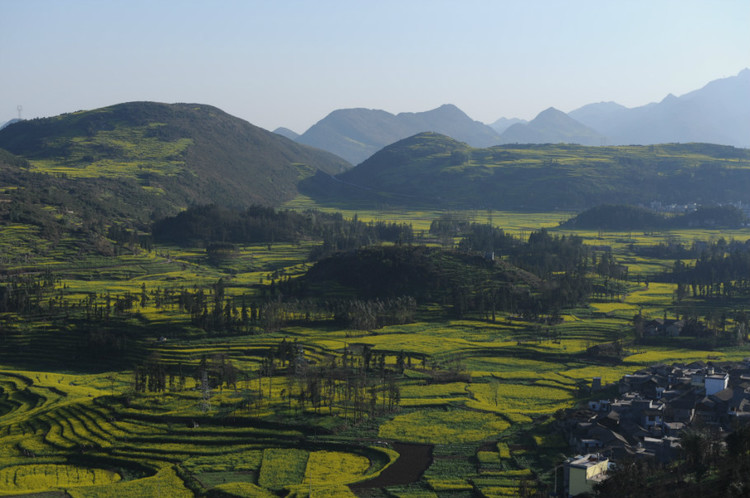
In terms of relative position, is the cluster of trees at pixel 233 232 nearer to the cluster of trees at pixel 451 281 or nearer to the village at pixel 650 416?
the cluster of trees at pixel 451 281

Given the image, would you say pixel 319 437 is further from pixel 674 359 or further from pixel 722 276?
pixel 722 276

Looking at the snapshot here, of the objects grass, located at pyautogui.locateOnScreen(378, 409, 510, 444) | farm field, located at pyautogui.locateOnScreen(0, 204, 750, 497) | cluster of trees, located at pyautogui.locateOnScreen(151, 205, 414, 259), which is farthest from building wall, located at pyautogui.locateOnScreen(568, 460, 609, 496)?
cluster of trees, located at pyautogui.locateOnScreen(151, 205, 414, 259)

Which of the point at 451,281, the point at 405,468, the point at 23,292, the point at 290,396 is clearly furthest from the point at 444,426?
the point at 23,292

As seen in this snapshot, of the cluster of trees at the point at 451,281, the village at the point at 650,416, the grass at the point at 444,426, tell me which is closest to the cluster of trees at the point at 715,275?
the cluster of trees at the point at 451,281

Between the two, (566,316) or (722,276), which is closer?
(566,316)

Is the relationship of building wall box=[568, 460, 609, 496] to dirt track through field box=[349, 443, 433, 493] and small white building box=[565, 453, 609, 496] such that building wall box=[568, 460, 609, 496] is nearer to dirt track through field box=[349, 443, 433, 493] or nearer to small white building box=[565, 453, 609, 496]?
small white building box=[565, 453, 609, 496]

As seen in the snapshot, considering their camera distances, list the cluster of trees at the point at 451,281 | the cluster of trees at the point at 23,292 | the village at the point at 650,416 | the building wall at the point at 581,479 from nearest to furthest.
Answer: the building wall at the point at 581,479 → the village at the point at 650,416 → the cluster of trees at the point at 23,292 → the cluster of trees at the point at 451,281

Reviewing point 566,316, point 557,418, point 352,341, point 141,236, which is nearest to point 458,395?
point 557,418

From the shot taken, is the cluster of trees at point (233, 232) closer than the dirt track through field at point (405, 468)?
No
